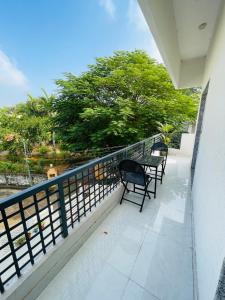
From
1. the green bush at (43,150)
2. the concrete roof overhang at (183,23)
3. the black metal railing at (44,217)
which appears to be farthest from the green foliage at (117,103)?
the green bush at (43,150)

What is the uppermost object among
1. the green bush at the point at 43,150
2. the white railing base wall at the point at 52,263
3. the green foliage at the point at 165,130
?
the green foliage at the point at 165,130

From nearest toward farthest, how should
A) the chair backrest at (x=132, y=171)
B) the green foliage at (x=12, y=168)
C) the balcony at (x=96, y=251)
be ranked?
the balcony at (x=96, y=251) < the chair backrest at (x=132, y=171) < the green foliage at (x=12, y=168)

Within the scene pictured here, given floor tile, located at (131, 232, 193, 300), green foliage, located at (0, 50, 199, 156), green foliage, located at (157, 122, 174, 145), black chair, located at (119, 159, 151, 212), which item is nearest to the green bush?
green foliage, located at (0, 50, 199, 156)

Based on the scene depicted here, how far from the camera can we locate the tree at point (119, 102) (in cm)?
570

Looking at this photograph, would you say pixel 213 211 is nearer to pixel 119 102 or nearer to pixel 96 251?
pixel 96 251

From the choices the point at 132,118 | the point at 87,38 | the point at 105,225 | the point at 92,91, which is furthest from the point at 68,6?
the point at 105,225

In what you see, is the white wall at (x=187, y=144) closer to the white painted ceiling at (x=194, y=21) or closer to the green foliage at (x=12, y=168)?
the white painted ceiling at (x=194, y=21)

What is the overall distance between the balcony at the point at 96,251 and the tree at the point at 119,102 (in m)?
3.84

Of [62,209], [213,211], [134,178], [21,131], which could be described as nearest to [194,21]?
[134,178]

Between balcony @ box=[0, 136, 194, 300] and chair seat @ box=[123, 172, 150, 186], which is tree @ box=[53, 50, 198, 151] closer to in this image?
chair seat @ box=[123, 172, 150, 186]

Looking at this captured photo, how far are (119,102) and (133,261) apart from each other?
17.0 ft

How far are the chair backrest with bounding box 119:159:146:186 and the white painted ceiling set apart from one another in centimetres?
227

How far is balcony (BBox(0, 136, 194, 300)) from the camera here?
3.81 feet

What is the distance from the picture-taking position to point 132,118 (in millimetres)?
6156
